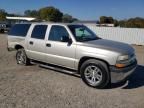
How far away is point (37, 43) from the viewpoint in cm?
773

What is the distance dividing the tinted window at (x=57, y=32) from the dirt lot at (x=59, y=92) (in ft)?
4.16

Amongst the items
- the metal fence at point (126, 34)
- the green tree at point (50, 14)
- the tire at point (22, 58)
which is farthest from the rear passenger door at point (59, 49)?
the green tree at point (50, 14)

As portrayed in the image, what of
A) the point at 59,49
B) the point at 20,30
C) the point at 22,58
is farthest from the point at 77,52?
the point at 20,30

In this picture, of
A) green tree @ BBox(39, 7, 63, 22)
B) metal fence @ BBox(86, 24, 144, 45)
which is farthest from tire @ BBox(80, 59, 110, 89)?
green tree @ BBox(39, 7, 63, 22)

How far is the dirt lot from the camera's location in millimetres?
5055

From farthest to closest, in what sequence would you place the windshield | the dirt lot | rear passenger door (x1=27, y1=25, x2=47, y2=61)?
rear passenger door (x1=27, y1=25, x2=47, y2=61), the windshield, the dirt lot

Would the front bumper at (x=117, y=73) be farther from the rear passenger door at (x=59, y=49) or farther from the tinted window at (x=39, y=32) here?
the tinted window at (x=39, y=32)

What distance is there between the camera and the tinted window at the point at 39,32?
763cm

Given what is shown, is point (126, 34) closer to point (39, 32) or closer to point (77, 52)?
point (39, 32)

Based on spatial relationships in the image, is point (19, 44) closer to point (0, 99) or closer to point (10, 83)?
point (10, 83)

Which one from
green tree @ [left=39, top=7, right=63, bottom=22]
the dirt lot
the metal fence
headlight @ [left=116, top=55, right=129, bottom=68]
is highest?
green tree @ [left=39, top=7, right=63, bottom=22]

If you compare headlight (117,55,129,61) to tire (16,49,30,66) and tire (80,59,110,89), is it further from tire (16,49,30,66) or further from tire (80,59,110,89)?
tire (16,49,30,66)

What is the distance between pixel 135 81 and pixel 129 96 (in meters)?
1.50

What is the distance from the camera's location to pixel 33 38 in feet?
26.1
